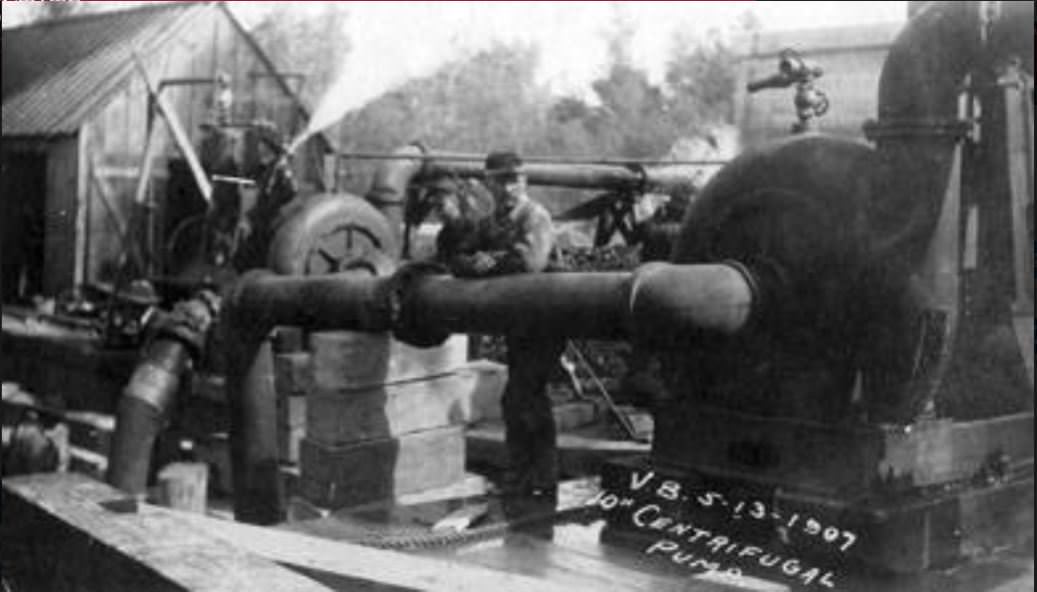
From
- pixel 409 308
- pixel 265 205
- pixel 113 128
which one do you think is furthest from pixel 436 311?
pixel 113 128

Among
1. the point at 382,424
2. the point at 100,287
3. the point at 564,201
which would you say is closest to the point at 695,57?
the point at 564,201

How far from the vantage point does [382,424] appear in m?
7.82

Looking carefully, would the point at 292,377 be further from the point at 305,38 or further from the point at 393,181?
the point at 305,38

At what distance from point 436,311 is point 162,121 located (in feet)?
41.0

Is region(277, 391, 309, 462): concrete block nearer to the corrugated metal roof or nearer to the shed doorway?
the corrugated metal roof

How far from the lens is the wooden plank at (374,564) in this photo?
3334 mm

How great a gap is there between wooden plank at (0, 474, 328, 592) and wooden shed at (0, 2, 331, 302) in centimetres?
1269

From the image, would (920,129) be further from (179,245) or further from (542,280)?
(179,245)

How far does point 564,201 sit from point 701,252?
2035 cm

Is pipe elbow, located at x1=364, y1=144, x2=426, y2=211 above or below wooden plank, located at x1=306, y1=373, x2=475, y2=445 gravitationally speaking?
above

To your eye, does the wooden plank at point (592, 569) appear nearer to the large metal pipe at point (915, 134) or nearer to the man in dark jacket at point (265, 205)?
the large metal pipe at point (915, 134)

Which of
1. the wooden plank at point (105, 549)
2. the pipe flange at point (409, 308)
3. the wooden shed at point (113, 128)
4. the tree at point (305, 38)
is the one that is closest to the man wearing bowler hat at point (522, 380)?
the pipe flange at point (409, 308)

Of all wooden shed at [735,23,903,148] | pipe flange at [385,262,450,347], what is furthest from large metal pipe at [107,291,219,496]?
wooden shed at [735,23,903,148]

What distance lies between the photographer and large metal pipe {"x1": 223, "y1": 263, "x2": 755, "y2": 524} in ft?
16.8
